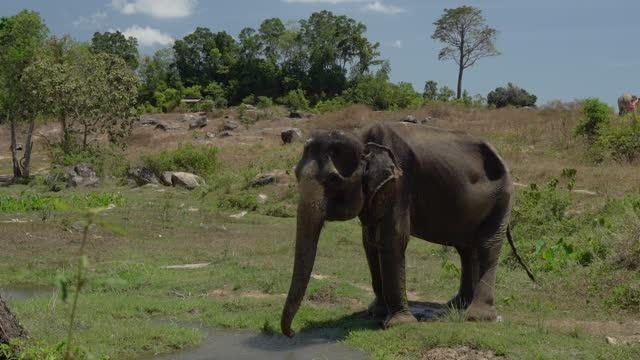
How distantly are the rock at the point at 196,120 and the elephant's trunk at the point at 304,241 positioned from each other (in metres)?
42.3

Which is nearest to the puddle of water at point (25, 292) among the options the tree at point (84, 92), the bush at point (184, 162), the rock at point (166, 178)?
the rock at point (166, 178)

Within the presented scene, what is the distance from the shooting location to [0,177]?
32.5 m

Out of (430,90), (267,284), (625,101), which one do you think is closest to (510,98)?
(430,90)

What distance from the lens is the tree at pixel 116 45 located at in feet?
242

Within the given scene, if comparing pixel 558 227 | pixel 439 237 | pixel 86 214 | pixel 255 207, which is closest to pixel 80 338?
pixel 439 237

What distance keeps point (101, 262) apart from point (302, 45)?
56.6 metres

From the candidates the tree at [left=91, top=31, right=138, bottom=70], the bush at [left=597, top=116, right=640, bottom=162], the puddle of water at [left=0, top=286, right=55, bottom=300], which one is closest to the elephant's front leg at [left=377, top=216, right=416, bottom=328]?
the puddle of water at [left=0, top=286, right=55, bottom=300]

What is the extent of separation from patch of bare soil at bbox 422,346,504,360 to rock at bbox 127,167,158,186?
68.7ft

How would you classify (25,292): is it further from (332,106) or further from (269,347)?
(332,106)

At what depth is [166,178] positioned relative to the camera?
88.2ft

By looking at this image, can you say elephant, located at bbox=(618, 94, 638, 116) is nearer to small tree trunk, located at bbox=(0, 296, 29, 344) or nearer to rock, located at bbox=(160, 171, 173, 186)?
rock, located at bbox=(160, 171, 173, 186)

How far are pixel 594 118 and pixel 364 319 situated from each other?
61.0ft

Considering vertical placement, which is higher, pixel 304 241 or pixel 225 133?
pixel 304 241

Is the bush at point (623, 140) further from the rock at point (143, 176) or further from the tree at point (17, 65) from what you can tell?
the tree at point (17, 65)
